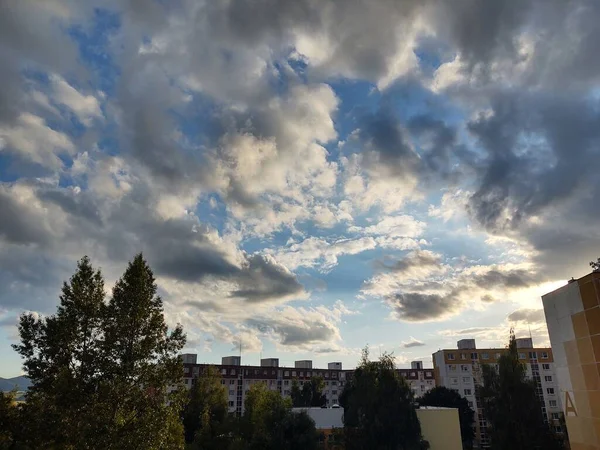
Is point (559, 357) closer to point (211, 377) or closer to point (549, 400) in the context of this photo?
point (211, 377)

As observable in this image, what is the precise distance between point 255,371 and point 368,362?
76799 millimetres

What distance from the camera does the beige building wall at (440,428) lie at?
5228 cm

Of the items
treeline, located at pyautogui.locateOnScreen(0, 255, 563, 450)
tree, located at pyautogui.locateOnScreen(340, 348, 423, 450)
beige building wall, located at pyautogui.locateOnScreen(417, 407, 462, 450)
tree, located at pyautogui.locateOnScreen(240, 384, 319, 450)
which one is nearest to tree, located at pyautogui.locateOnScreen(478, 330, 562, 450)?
tree, located at pyautogui.locateOnScreen(340, 348, 423, 450)

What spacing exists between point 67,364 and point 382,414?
101 feet

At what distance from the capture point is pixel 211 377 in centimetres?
6269

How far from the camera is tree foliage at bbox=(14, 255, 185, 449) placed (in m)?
19.8

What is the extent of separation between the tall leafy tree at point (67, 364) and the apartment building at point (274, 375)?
A: 8629 cm

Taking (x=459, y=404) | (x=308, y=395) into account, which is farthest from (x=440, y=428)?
(x=308, y=395)

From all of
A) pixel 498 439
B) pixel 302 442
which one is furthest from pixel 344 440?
pixel 498 439

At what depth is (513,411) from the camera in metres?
41.4

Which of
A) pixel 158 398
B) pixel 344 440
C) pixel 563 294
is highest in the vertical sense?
pixel 563 294

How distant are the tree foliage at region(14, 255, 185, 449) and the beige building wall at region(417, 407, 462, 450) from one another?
128 feet

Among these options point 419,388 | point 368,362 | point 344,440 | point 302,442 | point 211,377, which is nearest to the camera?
point 302,442

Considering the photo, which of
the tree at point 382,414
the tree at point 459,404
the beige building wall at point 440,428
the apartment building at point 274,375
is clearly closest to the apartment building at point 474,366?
the apartment building at point 274,375
